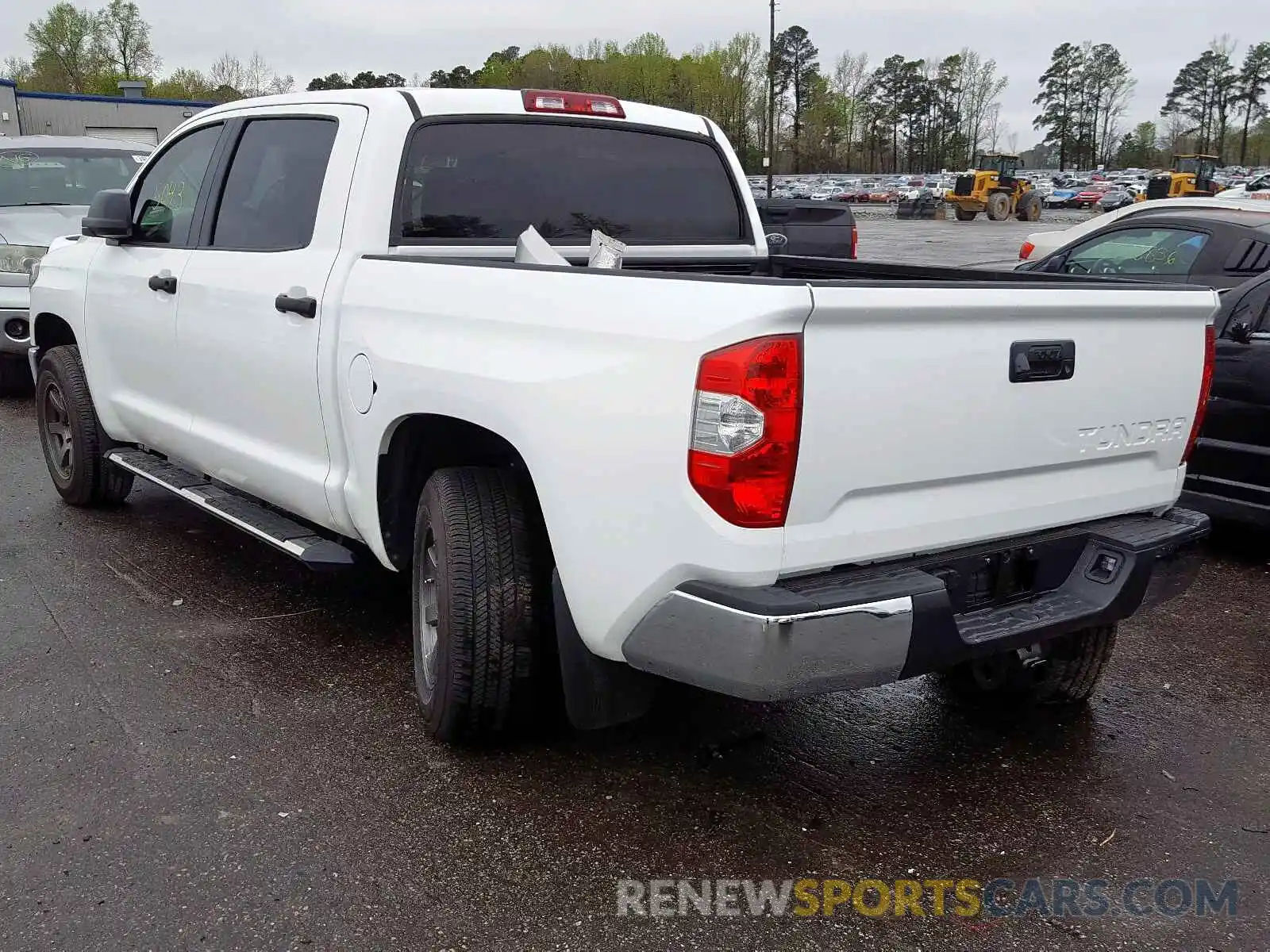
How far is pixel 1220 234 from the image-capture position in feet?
23.9

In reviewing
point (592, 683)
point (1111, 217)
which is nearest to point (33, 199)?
point (1111, 217)

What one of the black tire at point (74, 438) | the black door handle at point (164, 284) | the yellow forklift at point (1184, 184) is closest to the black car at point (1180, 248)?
the black door handle at point (164, 284)

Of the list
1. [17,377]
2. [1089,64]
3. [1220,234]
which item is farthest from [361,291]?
[1089,64]

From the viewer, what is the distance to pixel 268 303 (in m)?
Answer: 4.07

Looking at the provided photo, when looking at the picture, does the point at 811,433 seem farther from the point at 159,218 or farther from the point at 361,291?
the point at 159,218

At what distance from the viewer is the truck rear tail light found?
13.9 ft

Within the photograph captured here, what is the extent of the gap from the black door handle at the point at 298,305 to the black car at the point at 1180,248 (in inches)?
184

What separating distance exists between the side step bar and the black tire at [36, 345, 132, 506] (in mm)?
262

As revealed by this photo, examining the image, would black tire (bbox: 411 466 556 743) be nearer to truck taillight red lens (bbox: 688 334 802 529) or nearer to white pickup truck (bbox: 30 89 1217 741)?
white pickup truck (bbox: 30 89 1217 741)

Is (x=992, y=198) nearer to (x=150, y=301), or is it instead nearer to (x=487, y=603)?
(x=150, y=301)

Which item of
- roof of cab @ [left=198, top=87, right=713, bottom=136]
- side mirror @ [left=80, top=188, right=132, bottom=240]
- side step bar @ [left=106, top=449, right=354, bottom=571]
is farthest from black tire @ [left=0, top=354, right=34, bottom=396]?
roof of cab @ [left=198, top=87, right=713, bottom=136]

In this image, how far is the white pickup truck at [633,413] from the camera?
2658 mm

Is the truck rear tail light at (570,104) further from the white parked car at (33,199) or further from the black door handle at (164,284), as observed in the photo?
the white parked car at (33,199)

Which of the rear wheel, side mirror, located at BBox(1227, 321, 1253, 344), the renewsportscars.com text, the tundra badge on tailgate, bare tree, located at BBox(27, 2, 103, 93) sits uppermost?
bare tree, located at BBox(27, 2, 103, 93)
